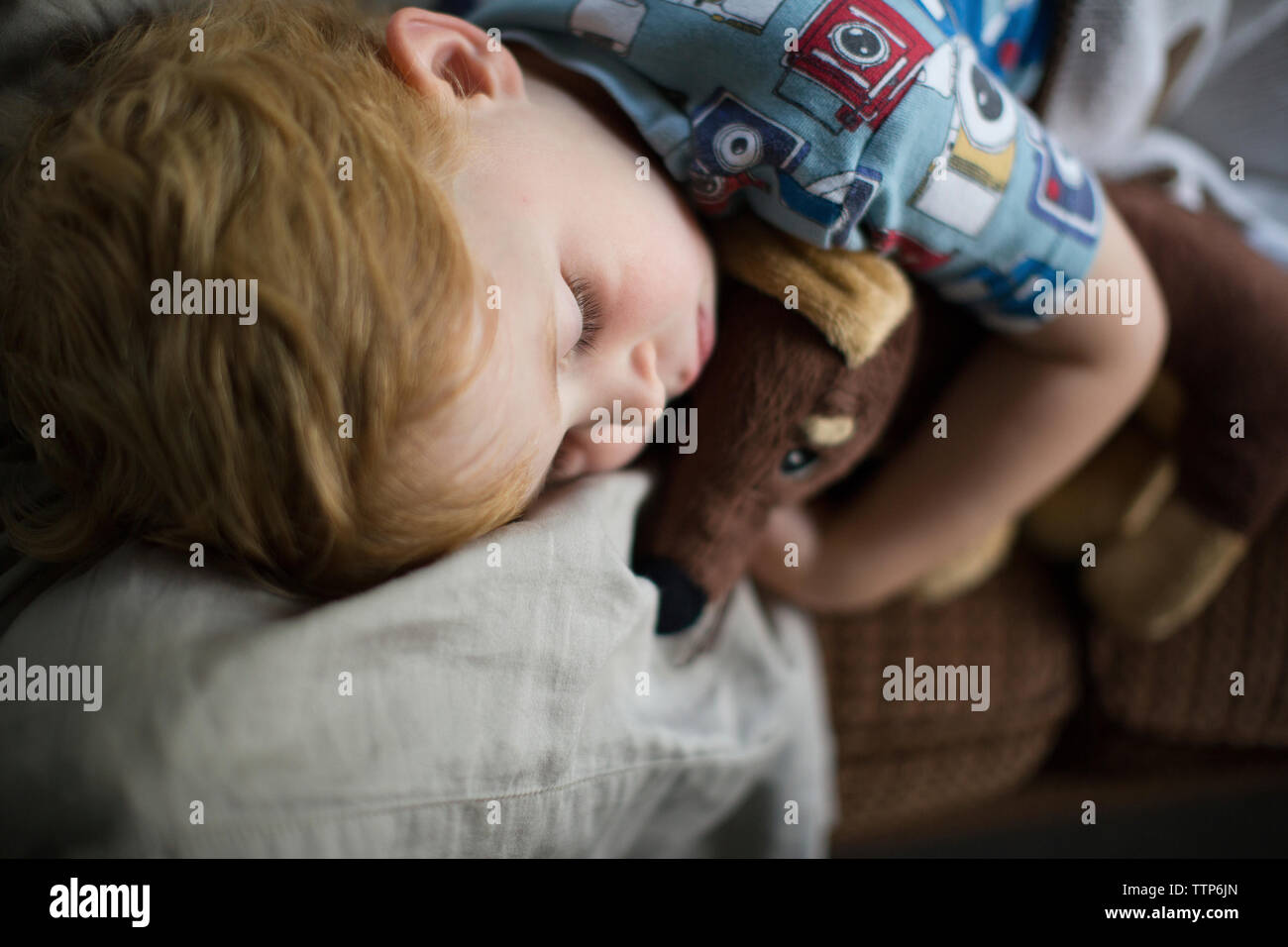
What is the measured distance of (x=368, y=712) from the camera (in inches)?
21.7

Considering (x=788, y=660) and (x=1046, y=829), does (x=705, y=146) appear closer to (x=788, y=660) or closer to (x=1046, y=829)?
(x=788, y=660)

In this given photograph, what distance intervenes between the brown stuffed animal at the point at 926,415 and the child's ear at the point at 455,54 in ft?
0.68

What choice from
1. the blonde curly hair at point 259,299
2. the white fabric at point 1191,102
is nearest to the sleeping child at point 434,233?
the blonde curly hair at point 259,299

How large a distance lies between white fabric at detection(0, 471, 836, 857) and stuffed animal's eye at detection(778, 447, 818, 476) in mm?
122

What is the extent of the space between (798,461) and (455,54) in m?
0.40

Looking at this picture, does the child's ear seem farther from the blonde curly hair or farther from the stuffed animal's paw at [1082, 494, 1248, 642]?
the stuffed animal's paw at [1082, 494, 1248, 642]

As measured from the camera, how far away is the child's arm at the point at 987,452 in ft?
2.39

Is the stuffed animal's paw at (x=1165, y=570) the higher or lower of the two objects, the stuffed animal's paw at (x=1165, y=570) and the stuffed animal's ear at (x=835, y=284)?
the lower

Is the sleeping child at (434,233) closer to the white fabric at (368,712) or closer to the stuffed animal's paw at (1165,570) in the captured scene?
the white fabric at (368,712)

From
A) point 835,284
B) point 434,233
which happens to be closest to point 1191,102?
point 835,284

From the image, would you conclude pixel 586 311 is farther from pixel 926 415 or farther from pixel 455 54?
pixel 926 415

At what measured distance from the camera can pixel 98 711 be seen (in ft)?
1.65

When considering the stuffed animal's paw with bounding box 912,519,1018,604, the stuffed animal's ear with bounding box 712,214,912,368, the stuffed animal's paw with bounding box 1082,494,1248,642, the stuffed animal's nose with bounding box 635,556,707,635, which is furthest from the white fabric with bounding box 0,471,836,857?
the stuffed animal's paw with bounding box 1082,494,1248,642

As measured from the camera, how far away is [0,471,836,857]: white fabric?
1.64ft
